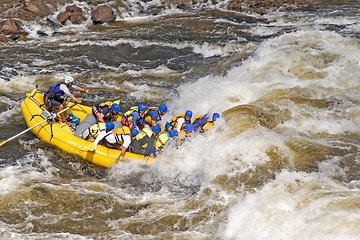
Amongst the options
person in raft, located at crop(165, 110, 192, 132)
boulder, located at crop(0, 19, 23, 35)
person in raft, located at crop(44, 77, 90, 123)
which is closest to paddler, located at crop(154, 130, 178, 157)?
person in raft, located at crop(165, 110, 192, 132)

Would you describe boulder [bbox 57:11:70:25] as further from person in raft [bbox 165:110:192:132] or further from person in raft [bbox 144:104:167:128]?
person in raft [bbox 165:110:192:132]

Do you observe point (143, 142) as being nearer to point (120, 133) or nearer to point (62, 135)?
point (120, 133)

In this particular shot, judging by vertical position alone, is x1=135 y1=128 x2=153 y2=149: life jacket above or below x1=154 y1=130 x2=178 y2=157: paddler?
above

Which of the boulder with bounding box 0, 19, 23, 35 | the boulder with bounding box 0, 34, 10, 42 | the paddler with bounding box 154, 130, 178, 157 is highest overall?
the paddler with bounding box 154, 130, 178, 157

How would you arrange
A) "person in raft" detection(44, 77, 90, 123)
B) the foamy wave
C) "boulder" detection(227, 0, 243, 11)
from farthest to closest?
1. "boulder" detection(227, 0, 243, 11)
2. "person in raft" detection(44, 77, 90, 123)
3. the foamy wave

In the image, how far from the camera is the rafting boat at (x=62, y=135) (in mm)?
7434

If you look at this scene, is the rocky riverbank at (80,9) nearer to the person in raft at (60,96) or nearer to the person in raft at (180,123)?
the person in raft at (60,96)

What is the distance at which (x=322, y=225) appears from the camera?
5246 mm

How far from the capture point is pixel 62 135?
770 centimetres

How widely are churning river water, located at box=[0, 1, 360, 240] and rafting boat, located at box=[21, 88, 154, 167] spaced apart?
0.18 metres

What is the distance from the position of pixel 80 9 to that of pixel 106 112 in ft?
32.9

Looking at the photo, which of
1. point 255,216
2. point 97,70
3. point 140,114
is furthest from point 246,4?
point 255,216

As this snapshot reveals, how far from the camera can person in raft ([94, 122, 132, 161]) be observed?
739 cm

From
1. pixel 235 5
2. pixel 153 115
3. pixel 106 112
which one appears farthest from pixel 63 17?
pixel 153 115
